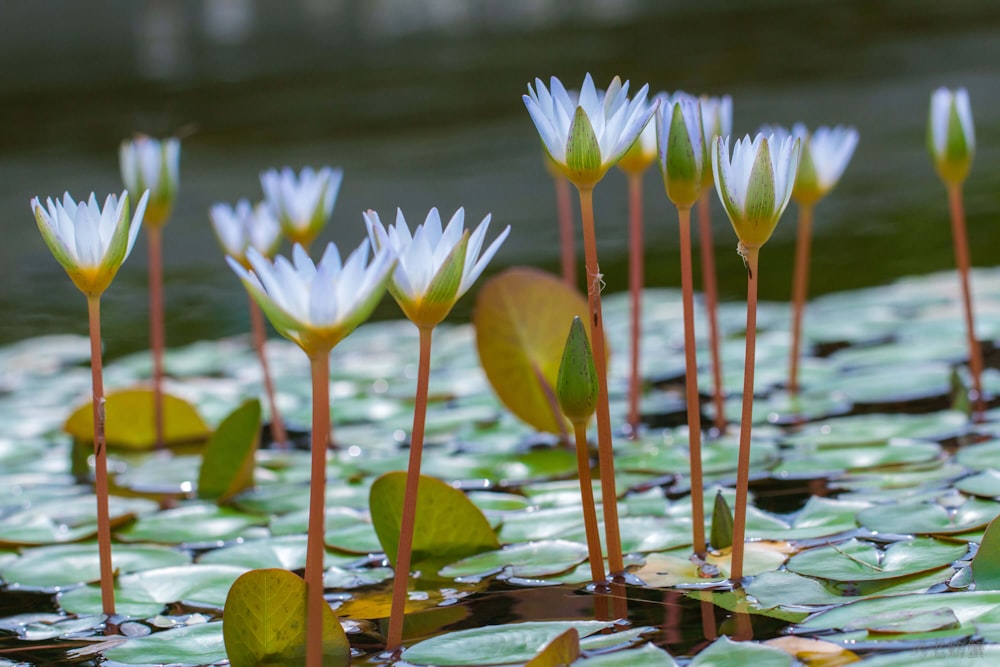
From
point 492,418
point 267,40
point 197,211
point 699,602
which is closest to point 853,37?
point 197,211

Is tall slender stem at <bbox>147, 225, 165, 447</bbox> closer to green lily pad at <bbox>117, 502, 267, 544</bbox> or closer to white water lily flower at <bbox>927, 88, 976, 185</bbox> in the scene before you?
green lily pad at <bbox>117, 502, 267, 544</bbox>

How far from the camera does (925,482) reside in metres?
0.95

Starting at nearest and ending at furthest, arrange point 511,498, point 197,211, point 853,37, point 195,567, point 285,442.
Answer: point 195,567 < point 511,498 < point 285,442 < point 197,211 < point 853,37

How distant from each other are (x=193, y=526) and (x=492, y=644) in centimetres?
42

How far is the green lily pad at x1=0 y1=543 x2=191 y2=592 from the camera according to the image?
90 cm

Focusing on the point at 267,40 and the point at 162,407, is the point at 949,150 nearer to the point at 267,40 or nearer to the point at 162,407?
the point at 162,407

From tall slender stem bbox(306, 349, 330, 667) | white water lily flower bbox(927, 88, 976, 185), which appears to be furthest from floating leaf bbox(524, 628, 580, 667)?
white water lily flower bbox(927, 88, 976, 185)

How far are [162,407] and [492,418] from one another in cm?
37

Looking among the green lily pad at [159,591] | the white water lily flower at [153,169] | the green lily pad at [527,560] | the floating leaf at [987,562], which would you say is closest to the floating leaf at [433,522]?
the green lily pad at [527,560]

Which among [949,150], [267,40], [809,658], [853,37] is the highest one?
[267,40]

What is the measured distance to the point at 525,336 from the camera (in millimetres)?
1179

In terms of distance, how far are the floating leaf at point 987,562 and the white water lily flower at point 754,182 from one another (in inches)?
9.4

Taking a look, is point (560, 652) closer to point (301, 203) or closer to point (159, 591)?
point (159, 591)

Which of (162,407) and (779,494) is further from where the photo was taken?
(162,407)
